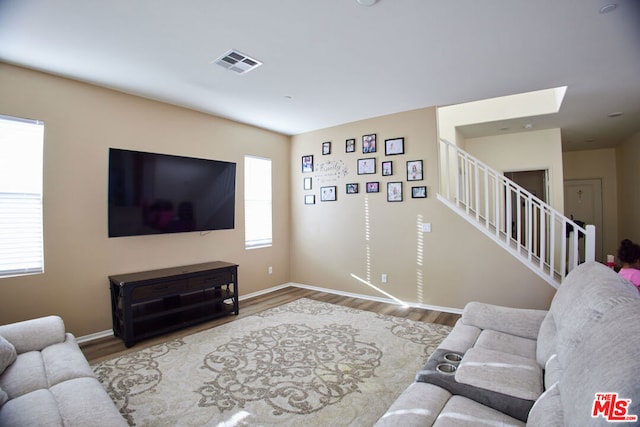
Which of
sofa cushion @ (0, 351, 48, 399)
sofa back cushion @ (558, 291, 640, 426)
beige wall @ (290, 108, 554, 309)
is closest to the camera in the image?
sofa back cushion @ (558, 291, 640, 426)

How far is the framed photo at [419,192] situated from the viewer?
4.39 m

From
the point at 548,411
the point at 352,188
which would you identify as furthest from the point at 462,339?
the point at 352,188

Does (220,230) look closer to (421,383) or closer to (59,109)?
(59,109)

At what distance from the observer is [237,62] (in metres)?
2.95

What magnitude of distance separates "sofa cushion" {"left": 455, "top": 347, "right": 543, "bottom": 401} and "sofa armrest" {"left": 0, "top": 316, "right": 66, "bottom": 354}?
2689 mm

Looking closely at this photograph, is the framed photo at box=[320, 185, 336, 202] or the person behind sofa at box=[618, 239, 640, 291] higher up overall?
the framed photo at box=[320, 185, 336, 202]

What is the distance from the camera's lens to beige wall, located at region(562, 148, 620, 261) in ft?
21.4

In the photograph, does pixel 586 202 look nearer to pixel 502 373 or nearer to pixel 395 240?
pixel 395 240

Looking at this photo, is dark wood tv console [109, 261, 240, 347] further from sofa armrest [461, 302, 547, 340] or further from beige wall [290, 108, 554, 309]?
sofa armrest [461, 302, 547, 340]

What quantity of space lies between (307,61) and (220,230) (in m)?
2.69

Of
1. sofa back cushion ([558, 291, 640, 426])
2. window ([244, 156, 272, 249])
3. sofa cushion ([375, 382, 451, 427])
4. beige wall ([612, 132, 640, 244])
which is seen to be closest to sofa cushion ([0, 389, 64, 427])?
sofa cushion ([375, 382, 451, 427])

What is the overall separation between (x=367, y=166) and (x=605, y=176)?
5545mm

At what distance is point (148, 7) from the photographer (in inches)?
85.1

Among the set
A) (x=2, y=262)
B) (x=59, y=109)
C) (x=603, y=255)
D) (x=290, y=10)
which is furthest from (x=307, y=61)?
(x=603, y=255)
